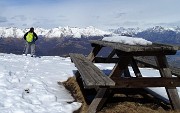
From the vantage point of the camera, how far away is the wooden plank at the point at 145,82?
810cm

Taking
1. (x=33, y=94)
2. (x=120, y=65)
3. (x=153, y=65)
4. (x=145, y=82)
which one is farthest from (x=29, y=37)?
(x=145, y=82)

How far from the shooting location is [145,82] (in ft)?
27.3

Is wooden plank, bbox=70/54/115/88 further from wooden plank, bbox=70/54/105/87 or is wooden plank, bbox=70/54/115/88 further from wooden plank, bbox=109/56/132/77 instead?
wooden plank, bbox=109/56/132/77

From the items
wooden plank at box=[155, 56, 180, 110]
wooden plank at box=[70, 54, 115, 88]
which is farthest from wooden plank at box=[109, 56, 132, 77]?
wooden plank at box=[155, 56, 180, 110]

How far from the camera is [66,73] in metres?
15.0

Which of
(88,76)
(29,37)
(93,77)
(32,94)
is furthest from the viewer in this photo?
(29,37)

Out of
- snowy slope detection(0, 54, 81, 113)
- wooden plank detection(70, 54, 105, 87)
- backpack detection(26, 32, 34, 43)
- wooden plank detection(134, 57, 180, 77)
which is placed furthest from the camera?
backpack detection(26, 32, 34, 43)

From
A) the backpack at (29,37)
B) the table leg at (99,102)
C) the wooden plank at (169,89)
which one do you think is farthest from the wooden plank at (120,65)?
the backpack at (29,37)

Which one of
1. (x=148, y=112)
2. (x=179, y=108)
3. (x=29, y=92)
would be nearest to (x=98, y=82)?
(x=148, y=112)

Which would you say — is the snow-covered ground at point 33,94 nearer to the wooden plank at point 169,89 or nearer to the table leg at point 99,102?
the table leg at point 99,102

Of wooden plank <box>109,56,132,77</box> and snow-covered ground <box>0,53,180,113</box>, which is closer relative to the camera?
wooden plank <box>109,56,132,77</box>

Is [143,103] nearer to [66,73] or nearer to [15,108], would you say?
[15,108]

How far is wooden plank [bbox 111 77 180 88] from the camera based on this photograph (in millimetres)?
8097

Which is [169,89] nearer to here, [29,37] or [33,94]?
[33,94]
